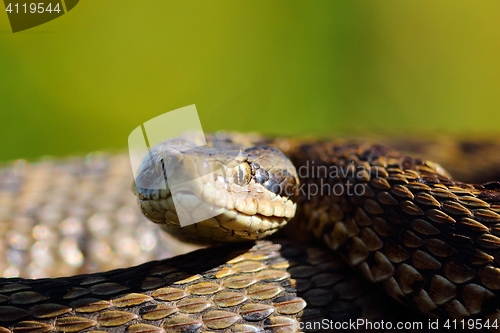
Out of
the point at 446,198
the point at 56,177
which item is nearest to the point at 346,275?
the point at 446,198

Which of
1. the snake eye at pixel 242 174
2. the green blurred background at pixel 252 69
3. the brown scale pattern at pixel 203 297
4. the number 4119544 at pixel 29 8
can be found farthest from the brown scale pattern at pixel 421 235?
the number 4119544 at pixel 29 8

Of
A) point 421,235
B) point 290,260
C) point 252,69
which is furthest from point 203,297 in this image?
point 252,69

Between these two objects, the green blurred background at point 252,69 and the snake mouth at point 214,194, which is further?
the green blurred background at point 252,69

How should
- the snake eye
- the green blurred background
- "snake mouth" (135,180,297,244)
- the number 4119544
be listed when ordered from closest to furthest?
→ "snake mouth" (135,180,297,244) → the snake eye → the number 4119544 → the green blurred background

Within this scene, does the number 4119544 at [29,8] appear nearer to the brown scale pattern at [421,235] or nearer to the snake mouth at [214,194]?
the snake mouth at [214,194]

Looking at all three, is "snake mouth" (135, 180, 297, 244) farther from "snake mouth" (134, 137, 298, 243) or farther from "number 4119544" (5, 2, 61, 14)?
"number 4119544" (5, 2, 61, 14)

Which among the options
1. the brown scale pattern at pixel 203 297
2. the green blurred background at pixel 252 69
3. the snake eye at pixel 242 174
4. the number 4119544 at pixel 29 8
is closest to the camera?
the brown scale pattern at pixel 203 297

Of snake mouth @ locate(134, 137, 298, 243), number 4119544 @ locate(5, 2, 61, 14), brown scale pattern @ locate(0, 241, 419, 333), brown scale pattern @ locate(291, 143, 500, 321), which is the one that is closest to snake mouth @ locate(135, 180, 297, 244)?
snake mouth @ locate(134, 137, 298, 243)
